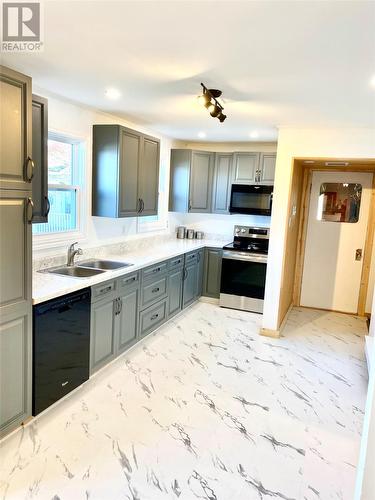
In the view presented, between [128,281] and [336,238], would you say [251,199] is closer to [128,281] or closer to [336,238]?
[336,238]

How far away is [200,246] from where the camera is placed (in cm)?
527

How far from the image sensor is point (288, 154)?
405 centimetres

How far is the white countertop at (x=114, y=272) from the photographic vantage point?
2.57m

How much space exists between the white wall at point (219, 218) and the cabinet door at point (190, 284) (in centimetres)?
97

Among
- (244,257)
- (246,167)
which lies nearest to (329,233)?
(244,257)

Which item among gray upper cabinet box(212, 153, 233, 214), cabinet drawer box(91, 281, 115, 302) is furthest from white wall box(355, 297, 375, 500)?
gray upper cabinet box(212, 153, 233, 214)

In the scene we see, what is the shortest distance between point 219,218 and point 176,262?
165cm

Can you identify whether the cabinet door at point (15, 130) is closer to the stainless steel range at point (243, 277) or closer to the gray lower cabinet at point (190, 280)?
the gray lower cabinet at point (190, 280)

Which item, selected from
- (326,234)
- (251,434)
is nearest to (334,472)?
(251,434)

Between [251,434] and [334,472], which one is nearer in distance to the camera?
[334,472]

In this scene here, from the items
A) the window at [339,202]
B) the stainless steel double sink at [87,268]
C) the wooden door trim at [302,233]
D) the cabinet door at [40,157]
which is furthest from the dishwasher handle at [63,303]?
the window at [339,202]

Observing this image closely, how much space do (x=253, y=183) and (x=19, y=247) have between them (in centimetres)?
372

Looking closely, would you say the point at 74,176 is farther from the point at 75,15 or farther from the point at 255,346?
the point at 255,346

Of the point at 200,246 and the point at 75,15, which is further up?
the point at 75,15
